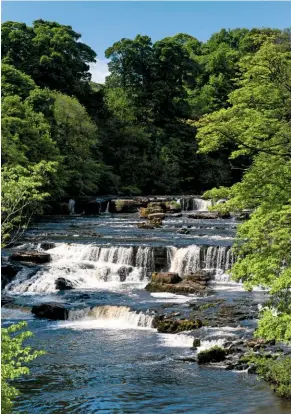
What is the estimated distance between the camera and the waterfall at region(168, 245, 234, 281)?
93.1 feet

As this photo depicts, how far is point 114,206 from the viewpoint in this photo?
163ft

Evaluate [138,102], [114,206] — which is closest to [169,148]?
[138,102]

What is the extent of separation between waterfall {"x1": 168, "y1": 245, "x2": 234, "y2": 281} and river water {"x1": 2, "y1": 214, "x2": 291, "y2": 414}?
0.05 metres

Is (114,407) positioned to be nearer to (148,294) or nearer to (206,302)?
(206,302)

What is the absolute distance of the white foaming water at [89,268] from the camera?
88.4ft

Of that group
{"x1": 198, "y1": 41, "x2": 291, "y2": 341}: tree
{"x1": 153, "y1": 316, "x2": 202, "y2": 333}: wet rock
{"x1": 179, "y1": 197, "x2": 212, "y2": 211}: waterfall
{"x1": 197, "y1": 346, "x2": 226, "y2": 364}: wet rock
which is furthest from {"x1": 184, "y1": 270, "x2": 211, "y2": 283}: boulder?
{"x1": 179, "y1": 197, "x2": 212, "y2": 211}: waterfall

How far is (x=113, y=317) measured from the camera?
844 inches

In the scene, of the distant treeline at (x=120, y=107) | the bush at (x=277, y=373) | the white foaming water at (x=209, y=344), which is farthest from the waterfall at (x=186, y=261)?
the distant treeline at (x=120, y=107)

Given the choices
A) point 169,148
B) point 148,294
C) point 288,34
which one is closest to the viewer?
point 288,34

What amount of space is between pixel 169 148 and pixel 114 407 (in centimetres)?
5455

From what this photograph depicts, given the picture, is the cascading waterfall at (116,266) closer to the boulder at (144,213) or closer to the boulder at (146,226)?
the boulder at (146,226)

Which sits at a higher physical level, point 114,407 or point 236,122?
point 236,122

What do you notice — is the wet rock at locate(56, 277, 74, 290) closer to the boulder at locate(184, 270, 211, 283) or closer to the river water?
the river water

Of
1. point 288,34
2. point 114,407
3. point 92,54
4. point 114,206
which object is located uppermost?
point 92,54
